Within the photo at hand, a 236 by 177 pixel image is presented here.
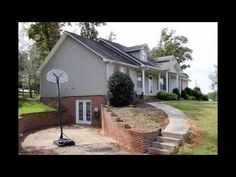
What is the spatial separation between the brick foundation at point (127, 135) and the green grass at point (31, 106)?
2.86 metres

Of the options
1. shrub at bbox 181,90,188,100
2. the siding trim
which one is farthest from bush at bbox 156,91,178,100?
the siding trim

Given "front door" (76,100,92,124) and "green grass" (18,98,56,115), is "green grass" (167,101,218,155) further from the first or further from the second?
"green grass" (18,98,56,115)

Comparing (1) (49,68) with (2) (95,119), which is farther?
(1) (49,68)

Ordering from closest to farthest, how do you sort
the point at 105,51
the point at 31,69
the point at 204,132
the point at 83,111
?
the point at 204,132, the point at 31,69, the point at 83,111, the point at 105,51

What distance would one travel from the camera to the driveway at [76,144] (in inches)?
243

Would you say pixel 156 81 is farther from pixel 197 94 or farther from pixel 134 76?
pixel 134 76

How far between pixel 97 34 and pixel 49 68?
3715 millimetres

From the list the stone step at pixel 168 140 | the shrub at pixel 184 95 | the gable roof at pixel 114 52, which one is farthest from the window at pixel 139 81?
the stone step at pixel 168 140

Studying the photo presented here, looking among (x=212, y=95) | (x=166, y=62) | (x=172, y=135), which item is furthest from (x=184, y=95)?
(x=172, y=135)

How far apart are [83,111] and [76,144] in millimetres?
3315

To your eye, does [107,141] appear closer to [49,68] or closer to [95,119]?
[95,119]

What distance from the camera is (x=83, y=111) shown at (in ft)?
33.6
